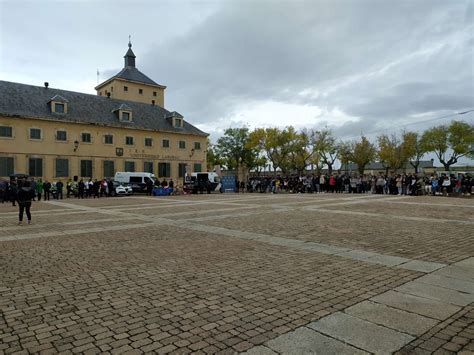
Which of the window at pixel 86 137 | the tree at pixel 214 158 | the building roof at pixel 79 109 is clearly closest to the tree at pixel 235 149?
the tree at pixel 214 158

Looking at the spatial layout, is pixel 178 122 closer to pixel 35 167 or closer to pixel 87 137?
pixel 87 137

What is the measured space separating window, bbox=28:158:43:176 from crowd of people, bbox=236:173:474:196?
20.2m

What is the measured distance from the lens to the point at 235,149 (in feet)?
235

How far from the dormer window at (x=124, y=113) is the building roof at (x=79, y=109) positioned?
0.43m

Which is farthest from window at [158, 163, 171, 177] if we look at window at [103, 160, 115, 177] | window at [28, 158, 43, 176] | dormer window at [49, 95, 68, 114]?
window at [28, 158, 43, 176]

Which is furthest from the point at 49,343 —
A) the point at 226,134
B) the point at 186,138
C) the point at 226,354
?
the point at 226,134

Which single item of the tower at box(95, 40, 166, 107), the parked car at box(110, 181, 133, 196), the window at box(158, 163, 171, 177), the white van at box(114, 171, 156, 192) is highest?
the tower at box(95, 40, 166, 107)

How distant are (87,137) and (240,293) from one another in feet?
121

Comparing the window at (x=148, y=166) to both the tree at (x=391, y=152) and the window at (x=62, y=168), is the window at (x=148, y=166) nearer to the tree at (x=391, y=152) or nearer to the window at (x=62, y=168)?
the window at (x=62, y=168)

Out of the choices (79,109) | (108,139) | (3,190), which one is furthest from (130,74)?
(3,190)

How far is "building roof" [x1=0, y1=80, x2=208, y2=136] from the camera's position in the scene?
33.3m

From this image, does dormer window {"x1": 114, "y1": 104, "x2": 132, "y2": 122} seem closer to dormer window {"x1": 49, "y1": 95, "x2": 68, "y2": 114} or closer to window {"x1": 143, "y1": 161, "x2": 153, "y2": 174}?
window {"x1": 143, "y1": 161, "x2": 153, "y2": 174}

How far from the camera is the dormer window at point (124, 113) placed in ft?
132

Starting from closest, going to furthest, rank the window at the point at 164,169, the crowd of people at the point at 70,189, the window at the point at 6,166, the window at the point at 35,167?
the crowd of people at the point at 70,189 < the window at the point at 6,166 < the window at the point at 35,167 < the window at the point at 164,169
